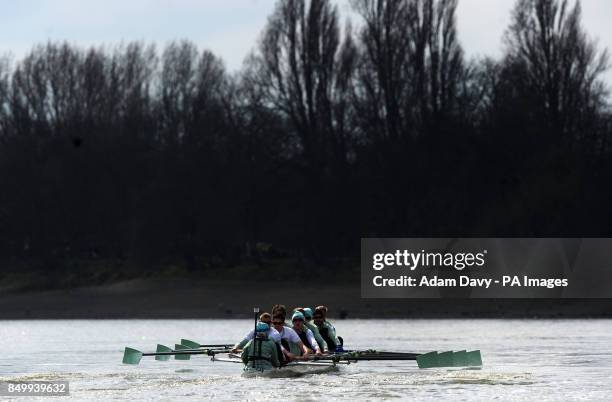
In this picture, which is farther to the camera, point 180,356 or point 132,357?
point 180,356

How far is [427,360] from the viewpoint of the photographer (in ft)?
133

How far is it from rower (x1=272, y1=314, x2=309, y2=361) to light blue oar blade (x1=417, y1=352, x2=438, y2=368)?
2695 mm

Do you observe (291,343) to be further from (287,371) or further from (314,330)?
(314,330)

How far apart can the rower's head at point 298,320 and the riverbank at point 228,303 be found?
33.3 m

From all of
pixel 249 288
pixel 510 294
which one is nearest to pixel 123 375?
pixel 510 294

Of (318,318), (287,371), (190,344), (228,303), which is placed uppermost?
(228,303)

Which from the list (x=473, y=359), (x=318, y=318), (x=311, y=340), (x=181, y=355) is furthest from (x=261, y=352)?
(x=181, y=355)

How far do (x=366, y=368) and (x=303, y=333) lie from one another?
277 centimetres

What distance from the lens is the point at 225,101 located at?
92438mm

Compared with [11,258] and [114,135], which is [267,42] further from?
[11,258]

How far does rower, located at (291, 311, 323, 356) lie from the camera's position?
132 feet

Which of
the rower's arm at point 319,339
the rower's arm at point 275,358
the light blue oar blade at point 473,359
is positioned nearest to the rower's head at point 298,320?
the rower's arm at point 319,339

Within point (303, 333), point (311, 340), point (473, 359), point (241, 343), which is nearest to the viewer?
point (241, 343)

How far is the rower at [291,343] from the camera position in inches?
1535
